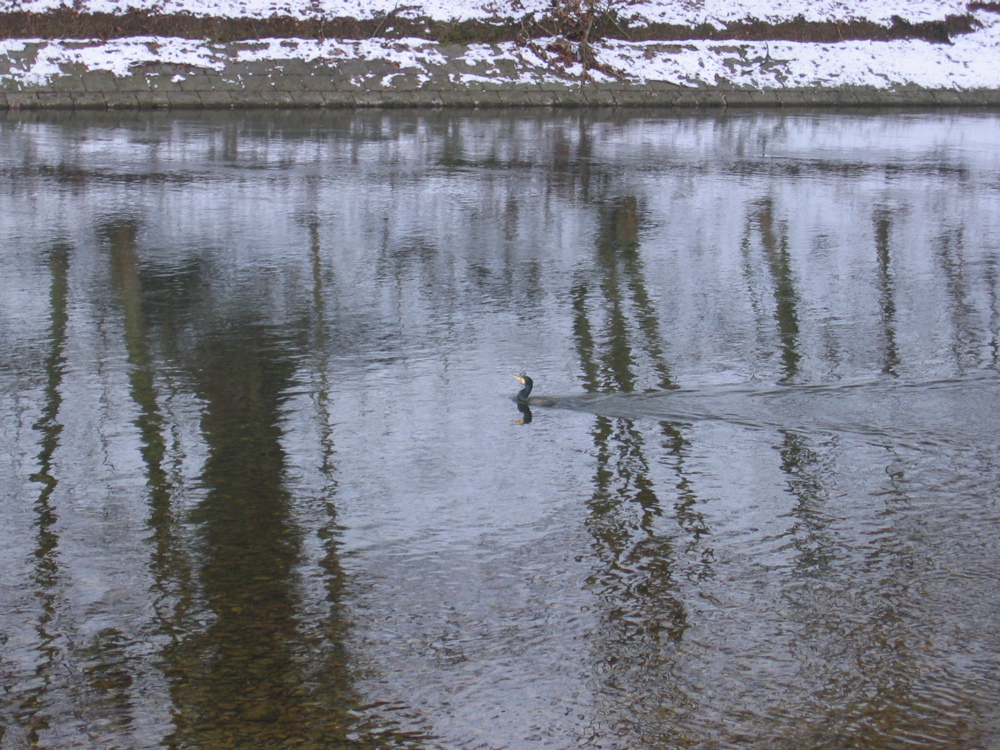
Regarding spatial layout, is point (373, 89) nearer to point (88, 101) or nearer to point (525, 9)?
point (88, 101)

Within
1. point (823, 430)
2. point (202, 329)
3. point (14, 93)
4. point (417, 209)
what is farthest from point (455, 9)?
point (823, 430)

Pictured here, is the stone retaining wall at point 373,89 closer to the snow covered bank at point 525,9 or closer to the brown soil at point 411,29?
the brown soil at point 411,29

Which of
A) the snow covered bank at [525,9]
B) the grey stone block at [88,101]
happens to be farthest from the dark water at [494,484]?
the snow covered bank at [525,9]

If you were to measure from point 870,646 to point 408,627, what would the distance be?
1.75 metres

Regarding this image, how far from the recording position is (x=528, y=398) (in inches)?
319

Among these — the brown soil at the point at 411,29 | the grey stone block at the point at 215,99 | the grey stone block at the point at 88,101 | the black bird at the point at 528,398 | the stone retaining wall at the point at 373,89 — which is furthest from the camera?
the brown soil at the point at 411,29

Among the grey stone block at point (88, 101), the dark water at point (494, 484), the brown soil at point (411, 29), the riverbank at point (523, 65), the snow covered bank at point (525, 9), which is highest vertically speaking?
the snow covered bank at point (525, 9)

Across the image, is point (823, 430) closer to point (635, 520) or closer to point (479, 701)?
point (635, 520)

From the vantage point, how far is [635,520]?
6.25 metres

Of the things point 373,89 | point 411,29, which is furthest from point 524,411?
point 411,29

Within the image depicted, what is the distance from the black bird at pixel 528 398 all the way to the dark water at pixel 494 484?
152 mm

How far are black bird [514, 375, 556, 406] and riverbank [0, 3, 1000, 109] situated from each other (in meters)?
24.3

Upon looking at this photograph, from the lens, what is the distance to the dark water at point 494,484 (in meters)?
4.59

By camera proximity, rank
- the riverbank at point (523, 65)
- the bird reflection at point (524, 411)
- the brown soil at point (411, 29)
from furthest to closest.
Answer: the brown soil at point (411, 29), the riverbank at point (523, 65), the bird reflection at point (524, 411)
